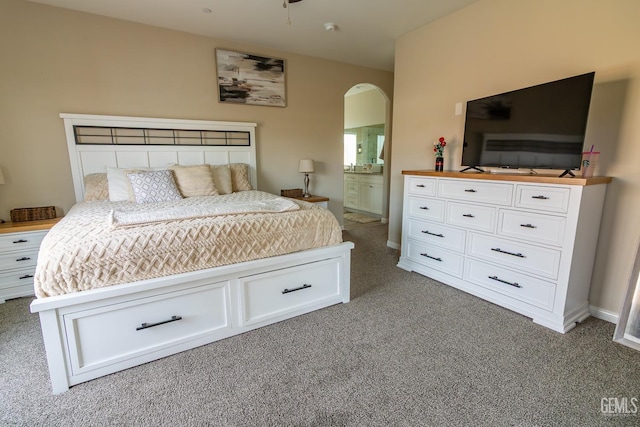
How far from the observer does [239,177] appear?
3637mm

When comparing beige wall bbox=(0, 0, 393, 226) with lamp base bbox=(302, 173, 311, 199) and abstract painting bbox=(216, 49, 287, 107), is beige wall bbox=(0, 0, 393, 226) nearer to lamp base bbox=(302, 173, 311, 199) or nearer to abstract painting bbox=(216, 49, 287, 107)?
abstract painting bbox=(216, 49, 287, 107)

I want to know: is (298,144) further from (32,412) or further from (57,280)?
(32,412)

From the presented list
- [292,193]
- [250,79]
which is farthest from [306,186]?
[250,79]

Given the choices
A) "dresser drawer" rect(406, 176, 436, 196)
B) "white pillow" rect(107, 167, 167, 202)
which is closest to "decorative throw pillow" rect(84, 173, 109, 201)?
"white pillow" rect(107, 167, 167, 202)

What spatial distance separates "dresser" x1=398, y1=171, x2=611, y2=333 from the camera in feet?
6.42

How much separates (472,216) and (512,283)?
603 mm

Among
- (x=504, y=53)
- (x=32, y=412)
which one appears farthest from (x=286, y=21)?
(x=32, y=412)

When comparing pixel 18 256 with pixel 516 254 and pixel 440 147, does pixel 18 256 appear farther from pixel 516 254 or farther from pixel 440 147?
pixel 516 254

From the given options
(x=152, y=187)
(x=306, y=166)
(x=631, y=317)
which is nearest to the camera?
(x=631, y=317)

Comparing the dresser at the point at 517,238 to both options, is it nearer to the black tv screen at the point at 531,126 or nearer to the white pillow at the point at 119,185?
the black tv screen at the point at 531,126

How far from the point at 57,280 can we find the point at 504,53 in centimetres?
360

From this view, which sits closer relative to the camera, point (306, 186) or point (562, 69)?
point (562, 69)

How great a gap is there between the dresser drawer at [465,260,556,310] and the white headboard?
2851 mm

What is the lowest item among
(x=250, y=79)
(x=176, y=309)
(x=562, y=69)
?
(x=176, y=309)
